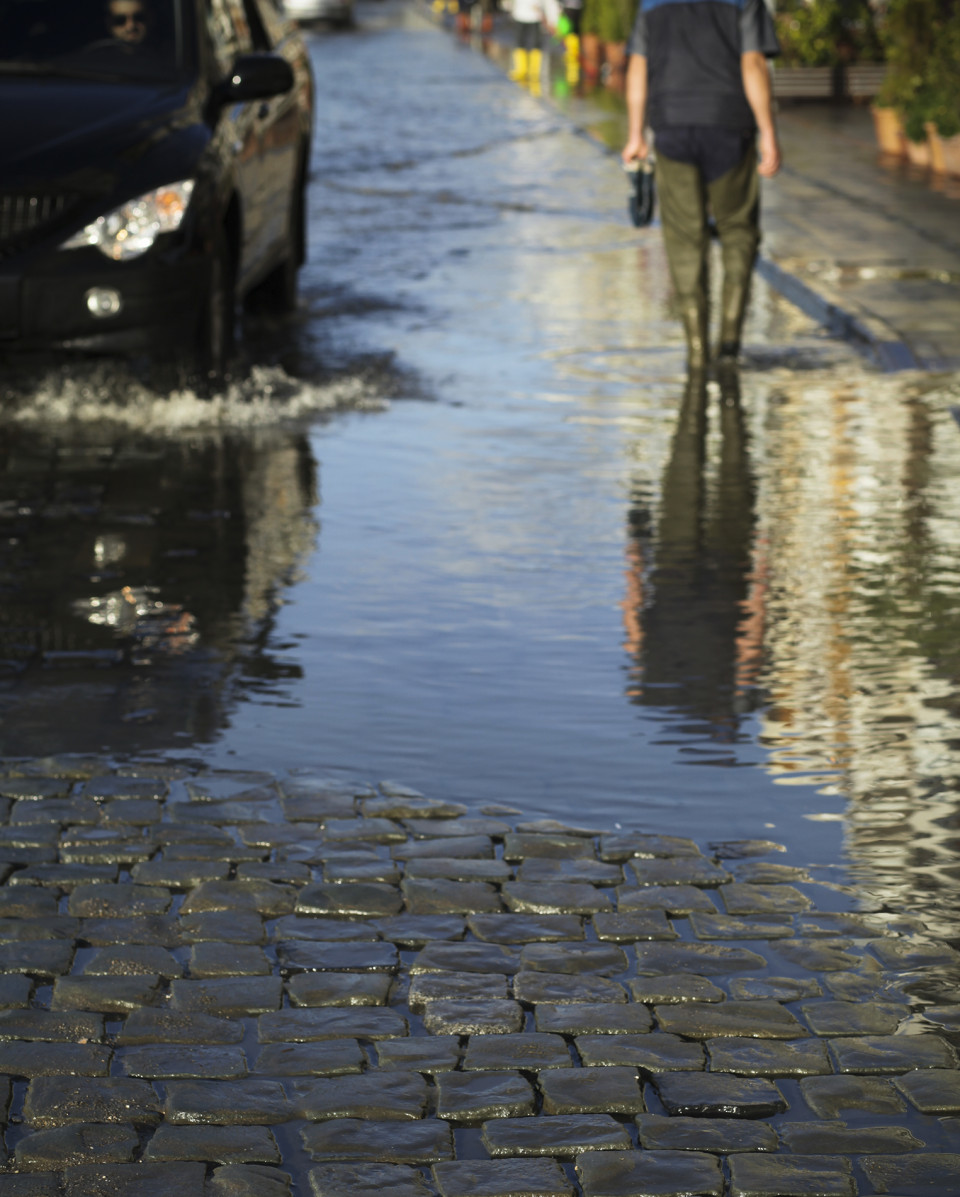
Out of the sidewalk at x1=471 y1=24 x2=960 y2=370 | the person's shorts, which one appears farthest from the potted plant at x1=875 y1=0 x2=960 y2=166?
the person's shorts

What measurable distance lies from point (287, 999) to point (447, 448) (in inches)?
201

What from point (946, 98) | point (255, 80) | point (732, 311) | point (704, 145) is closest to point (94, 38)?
point (255, 80)

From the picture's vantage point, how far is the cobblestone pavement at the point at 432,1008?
3398 mm

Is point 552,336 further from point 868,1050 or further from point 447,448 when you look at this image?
point 868,1050

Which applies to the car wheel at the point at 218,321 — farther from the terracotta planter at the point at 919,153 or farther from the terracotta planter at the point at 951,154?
the terracotta planter at the point at 919,153

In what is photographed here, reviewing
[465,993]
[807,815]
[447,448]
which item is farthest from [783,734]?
[447,448]

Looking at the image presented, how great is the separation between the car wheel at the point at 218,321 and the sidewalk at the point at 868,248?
3.24 metres

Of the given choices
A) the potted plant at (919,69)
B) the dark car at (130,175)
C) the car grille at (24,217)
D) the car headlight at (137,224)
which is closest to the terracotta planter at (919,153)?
the potted plant at (919,69)

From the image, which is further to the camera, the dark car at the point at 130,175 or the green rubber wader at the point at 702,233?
the green rubber wader at the point at 702,233

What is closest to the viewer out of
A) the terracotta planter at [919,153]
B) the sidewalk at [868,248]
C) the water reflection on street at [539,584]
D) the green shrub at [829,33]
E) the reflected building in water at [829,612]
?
the reflected building in water at [829,612]

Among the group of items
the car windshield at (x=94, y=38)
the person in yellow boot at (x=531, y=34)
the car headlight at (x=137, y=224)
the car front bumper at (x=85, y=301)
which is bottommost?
the person in yellow boot at (x=531, y=34)

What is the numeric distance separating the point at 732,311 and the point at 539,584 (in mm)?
4396

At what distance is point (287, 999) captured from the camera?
4.00m

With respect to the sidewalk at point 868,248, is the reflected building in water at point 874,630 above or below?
above
